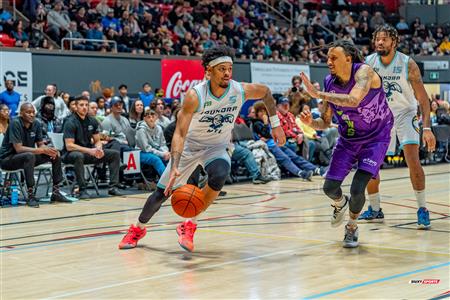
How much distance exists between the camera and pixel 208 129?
21.6 ft

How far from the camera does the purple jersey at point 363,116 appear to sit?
664 centimetres

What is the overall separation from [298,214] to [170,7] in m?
15.0

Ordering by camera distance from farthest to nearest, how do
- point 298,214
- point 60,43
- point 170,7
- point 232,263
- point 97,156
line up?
1. point 170,7
2. point 60,43
3. point 97,156
4. point 298,214
5. point 232,263

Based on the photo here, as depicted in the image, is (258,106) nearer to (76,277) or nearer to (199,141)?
(199,141)

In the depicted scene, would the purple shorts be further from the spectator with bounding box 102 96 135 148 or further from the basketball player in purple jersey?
the spectator with bounding box 102 96 135 148

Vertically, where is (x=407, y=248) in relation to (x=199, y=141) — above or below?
below

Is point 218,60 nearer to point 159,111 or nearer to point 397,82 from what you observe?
point 397,82

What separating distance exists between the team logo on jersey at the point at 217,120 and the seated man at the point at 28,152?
15.0ft

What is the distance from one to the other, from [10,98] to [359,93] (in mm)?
9330

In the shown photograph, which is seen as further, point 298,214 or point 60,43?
point 60,43

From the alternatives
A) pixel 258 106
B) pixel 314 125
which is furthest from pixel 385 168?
pixel 314 125

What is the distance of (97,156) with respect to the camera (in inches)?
435

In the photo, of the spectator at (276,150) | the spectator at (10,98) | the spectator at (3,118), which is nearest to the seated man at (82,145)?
the spectator at (3,118)

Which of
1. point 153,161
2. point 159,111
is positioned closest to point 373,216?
point 153,161
